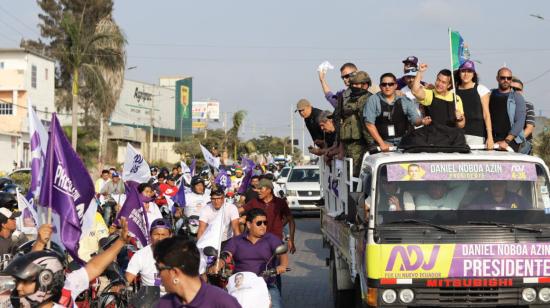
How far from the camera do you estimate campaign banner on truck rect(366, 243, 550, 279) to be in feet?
28.0

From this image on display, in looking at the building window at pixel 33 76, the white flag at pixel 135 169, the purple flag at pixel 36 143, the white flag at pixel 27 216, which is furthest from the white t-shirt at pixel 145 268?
the building window at pixel 33 76

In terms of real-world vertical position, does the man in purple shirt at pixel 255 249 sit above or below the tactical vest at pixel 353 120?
below

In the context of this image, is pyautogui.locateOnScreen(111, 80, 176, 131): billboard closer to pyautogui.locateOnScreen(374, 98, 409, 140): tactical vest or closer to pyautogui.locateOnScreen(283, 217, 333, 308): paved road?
pyautogui.locateOnScreen(283, 217, 333, 308): paved road

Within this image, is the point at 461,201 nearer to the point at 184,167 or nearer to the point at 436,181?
the point at 436,181

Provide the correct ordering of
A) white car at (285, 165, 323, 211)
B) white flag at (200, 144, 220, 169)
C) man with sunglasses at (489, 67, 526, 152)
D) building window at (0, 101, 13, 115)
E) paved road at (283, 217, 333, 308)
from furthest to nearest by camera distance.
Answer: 1. building window at (0, 101, 13, 115)
2. white car at (285, 165, 323, 211)
3. white flag at (200, 144, 220, 169)
4. paved road at (283, 217, 333, 308)
5. man with sunglasses at (489, 67, 526, 152)

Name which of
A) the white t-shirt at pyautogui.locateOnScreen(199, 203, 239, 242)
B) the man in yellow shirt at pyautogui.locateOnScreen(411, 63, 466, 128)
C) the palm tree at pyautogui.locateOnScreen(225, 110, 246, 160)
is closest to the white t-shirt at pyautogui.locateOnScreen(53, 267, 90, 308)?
the man in yellow shirt at pyautogui.locateOnScreen(411, 63, 466, 128)

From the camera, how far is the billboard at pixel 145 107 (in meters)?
106

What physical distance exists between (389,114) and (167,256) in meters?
6.00

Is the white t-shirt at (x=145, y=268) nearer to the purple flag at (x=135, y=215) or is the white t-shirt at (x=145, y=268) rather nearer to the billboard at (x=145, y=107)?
the purple flag at (x=135, y=215)

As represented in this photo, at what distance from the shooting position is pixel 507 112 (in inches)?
432

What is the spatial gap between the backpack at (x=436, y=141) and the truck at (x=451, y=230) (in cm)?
12

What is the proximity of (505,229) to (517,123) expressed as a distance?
7.98 ft

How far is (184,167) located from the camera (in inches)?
1034

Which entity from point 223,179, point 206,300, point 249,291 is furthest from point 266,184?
point 223,179
